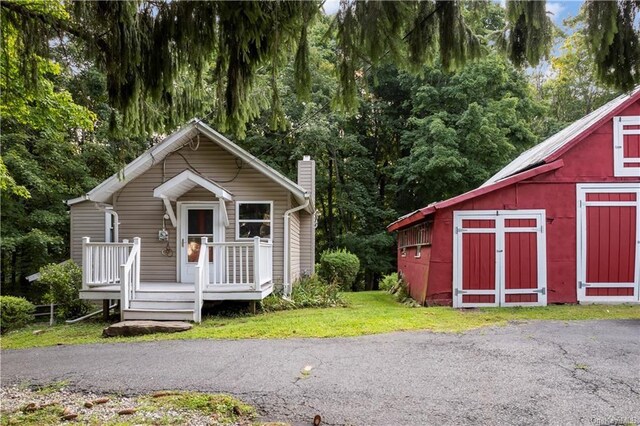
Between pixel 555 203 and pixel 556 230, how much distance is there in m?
0.62

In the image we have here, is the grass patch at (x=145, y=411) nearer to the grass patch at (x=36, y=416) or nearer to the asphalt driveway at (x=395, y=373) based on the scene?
the grass patch at (x=36, y=416)

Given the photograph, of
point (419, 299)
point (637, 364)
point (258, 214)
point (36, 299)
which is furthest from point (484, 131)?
point (36, 299)

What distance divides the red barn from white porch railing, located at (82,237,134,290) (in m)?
7.06

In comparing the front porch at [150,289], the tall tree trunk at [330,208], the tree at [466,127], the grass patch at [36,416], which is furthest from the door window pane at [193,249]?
the tall tree trunk at [330,208]

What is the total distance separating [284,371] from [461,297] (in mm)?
6417

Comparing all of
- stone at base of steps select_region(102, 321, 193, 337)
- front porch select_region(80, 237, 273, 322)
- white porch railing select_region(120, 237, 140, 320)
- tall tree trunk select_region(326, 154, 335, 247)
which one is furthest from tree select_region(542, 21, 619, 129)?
stone at base of steps select_region(102, 321, 193, 337)

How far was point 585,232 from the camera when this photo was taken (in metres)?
10.2

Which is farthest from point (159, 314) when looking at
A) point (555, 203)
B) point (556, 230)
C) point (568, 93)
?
point (568, 93)

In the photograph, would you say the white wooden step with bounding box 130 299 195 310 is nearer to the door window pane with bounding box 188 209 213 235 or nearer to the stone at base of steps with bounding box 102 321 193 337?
the stone at base of steps with bounding box 102 321 193 337

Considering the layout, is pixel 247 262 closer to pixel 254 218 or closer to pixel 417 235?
pixel 254 218

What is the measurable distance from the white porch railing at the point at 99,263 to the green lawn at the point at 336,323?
0.88m

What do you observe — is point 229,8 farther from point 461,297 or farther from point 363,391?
point 461,297

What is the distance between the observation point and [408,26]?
3633 millimetres

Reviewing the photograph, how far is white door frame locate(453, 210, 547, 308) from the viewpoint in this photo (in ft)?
33.3
